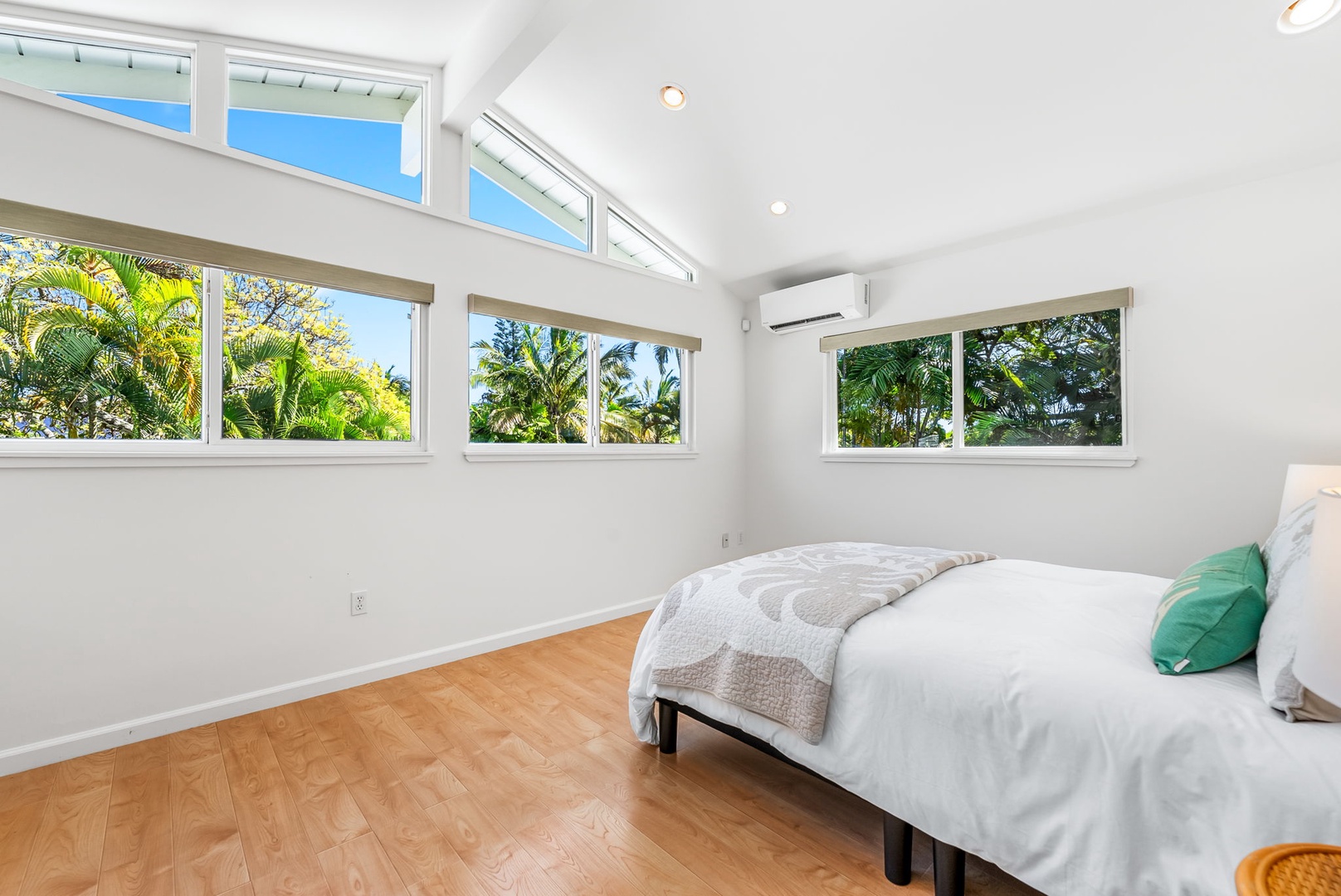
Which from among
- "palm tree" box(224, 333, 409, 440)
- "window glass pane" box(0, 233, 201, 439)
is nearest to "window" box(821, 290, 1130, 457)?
"palm tree" box(224, 333, 409, 440)

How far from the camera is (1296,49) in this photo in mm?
2156

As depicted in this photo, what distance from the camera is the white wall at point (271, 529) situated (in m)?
2.12

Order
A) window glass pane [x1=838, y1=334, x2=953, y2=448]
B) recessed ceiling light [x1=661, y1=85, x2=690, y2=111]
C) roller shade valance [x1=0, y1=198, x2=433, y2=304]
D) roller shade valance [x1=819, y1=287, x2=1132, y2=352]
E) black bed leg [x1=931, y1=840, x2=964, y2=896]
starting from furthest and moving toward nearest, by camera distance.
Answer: window glass pane [x1=838, y1=334, x2=953, y2=448]
roller shade valance [x1=819, y1=287, x2=1132, y2=352]
recessed ceiling light [x1=661, y1=85, x2=690, y2=111]
roller shade valance [x1=0, y1=198, x2=433, y2=304]
black bed leg [x1=931, y1=840, x2=964, y2=896]

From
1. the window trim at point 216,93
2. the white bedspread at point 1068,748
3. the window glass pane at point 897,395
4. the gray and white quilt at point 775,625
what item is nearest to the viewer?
the white bedspread at point 1068,748

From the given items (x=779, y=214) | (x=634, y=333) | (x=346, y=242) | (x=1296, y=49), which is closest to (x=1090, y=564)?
(x=1296, y=49)

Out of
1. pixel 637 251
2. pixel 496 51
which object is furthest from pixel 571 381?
pixel 496 51

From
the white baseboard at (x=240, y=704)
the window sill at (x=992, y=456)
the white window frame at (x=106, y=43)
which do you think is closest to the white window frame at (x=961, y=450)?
the window sill at (x=992, y=456)

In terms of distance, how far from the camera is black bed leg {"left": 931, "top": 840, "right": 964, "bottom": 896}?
142 centimetres

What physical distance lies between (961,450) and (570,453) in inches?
90.9

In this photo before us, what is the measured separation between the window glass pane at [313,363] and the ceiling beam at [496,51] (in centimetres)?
100

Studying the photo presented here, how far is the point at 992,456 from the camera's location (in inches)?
137

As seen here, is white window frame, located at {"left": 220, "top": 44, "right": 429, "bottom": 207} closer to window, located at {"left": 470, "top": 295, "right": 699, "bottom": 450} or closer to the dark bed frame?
window, located at {"left": 470, "top": 295, "right": 699, "bottom": 450}

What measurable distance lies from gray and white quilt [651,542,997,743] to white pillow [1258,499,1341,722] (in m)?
0.82

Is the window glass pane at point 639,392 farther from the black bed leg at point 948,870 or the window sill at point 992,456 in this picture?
the black bed leg at point 948,870
